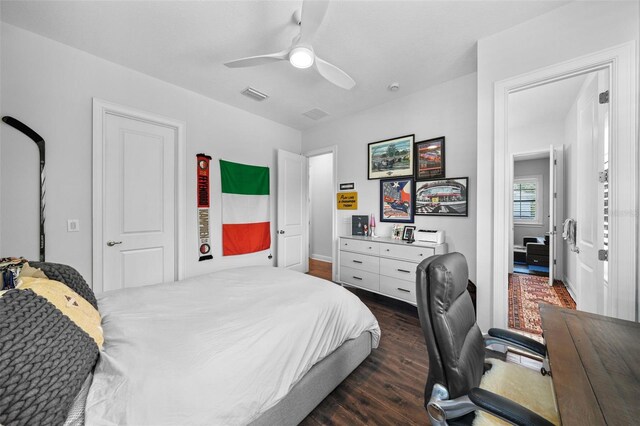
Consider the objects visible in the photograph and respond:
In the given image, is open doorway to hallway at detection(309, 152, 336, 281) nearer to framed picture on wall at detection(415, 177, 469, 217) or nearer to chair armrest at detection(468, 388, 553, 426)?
framed picture on wall at detection(415, 177, 469, 217)

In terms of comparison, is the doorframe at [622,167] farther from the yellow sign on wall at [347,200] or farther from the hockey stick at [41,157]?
the hockey stick at [41,157]

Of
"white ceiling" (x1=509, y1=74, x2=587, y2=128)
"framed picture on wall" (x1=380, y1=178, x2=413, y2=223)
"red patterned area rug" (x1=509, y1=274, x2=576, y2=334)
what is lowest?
"red patterned area rug" (x1=509, y1=274, x2=576, y2=334)

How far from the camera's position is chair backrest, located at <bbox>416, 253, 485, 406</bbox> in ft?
2.94

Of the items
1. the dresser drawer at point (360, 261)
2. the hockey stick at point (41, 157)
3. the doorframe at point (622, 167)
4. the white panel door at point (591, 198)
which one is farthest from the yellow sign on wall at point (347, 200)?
the hockey stick at point (41, 157)

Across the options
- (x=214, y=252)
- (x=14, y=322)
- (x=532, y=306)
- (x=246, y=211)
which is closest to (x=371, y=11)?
(x=14, y=322)

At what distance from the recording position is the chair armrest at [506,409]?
0.69m

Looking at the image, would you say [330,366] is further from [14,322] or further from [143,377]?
[14,322]

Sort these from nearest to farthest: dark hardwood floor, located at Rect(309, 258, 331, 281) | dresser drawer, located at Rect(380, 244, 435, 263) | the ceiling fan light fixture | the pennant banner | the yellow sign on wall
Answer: the ceiling fan light fixture < dresser drawer, located at Rect(380, 244, 435, 263) < the pennant banner < the yellow sign on wall < dark hardwood floor, located at Rect(309, 258, 331, 281)

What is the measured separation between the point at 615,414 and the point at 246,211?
361 cm

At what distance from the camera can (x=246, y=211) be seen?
11.9 feet

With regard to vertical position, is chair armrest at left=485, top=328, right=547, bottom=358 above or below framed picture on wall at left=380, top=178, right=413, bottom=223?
below

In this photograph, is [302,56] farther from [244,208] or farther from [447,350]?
[244,208]

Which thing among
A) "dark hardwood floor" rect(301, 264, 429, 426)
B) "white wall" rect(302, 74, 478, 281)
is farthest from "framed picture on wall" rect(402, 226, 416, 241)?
"dark hardwood floor" rect(301, 264, 429, 426)

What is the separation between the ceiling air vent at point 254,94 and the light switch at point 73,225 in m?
2.28
